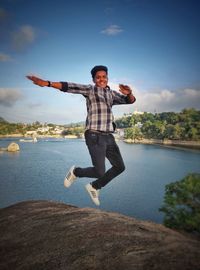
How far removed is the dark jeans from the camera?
4.18 meters

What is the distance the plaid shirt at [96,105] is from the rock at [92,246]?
171 centimetres

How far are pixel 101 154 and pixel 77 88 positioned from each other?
1127mm

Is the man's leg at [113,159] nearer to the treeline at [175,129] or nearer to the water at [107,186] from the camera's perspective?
the water at [107,186]

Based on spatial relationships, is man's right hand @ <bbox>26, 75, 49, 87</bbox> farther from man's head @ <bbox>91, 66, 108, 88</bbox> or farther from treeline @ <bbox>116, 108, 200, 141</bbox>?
treeline @ <bbox>116, 108, 200, 141</bbox>

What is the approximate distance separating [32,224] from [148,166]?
52.5 metres

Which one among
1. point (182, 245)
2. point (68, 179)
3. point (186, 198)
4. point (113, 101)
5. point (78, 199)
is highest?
point (113, 101)

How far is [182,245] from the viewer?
363cm

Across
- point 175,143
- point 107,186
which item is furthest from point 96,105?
point 175,143

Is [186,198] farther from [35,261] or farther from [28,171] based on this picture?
[28,171]

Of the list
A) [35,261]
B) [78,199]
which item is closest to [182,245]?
[35,261]

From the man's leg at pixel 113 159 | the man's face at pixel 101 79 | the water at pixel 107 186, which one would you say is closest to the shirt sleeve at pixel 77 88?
the man's face at pixel 101 79

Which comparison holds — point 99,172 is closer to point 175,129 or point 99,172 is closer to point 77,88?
point 77,88

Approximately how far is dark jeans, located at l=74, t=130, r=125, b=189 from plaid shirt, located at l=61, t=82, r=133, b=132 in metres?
0.13

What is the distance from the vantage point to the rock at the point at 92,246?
3.28m
